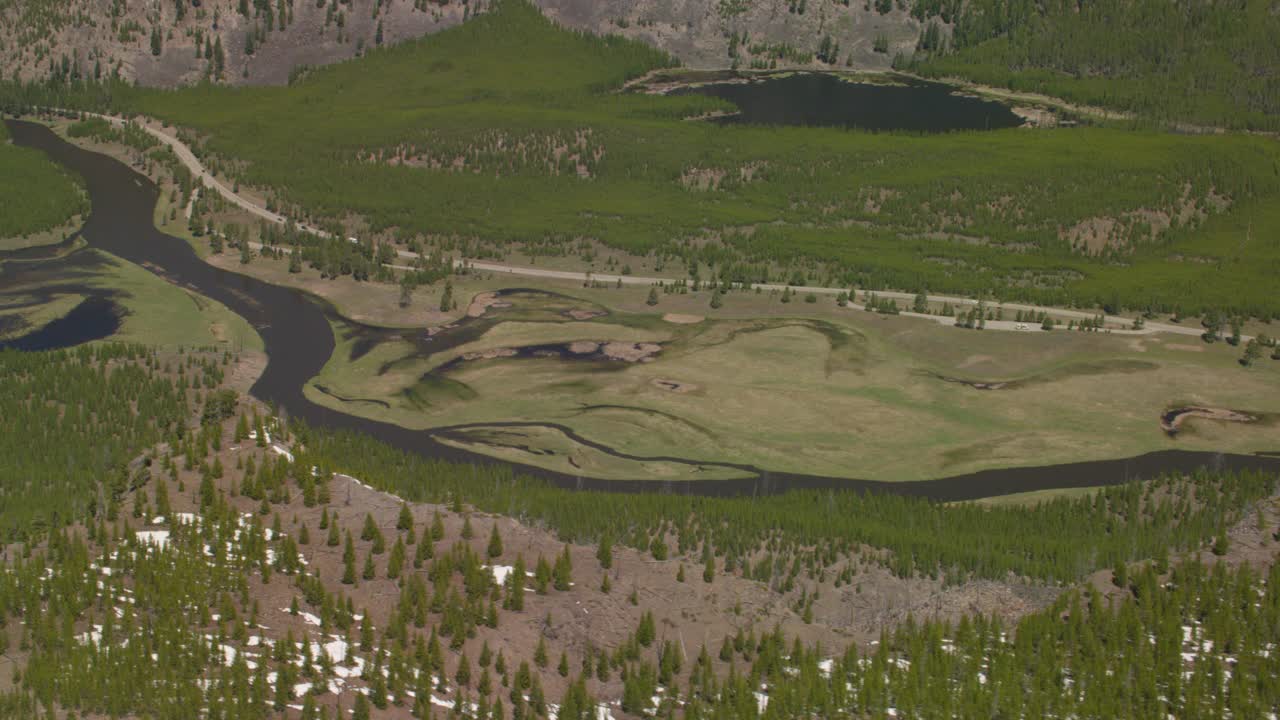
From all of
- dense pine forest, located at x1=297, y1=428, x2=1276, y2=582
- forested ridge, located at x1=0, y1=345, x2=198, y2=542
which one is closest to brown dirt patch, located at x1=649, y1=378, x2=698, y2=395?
dense pine forest, located at x1=297, y1=428, x2=1276, y2=582

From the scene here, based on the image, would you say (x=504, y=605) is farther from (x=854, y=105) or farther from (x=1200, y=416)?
(x=854, y=105)

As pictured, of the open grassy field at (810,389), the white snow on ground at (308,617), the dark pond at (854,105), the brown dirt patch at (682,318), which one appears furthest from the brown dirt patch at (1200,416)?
the dark pond at (854,105)


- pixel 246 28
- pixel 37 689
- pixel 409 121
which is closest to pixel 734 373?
pixel 37 689

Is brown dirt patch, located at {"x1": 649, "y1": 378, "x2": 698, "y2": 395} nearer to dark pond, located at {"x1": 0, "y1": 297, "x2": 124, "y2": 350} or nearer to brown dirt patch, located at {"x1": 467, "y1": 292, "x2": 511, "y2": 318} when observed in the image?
brown dirt patch, located at {"x1": 467, "y1": 292, "x2": 511, "y2": 318}

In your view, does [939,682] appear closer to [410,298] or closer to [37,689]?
[37,689]

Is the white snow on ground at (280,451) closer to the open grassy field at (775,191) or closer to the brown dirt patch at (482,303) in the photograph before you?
the brown dirt patch at (482,303)

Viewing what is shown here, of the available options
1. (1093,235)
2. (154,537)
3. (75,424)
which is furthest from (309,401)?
(1093,235)
